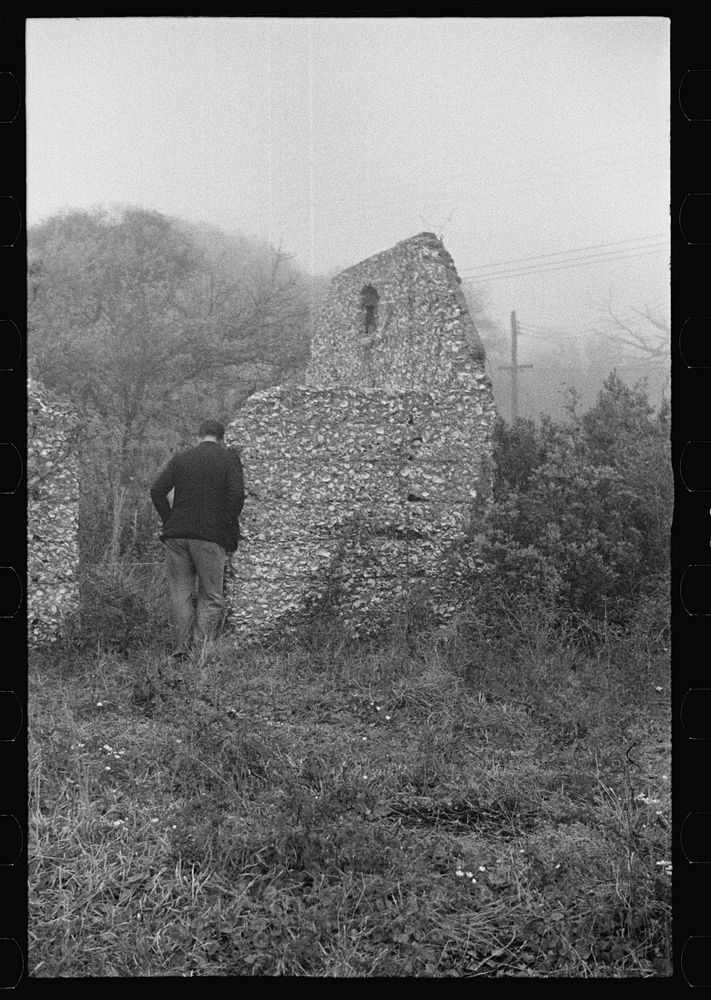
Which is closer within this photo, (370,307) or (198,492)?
(198,492)

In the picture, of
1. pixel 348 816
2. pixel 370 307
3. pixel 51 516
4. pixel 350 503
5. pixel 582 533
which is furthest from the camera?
pixel 370 307

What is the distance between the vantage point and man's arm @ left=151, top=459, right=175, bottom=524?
5.02 metres

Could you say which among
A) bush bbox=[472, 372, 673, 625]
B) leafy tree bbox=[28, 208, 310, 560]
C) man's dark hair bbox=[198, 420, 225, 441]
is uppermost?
leafy tree bbox=[28, 208, 310, 560]

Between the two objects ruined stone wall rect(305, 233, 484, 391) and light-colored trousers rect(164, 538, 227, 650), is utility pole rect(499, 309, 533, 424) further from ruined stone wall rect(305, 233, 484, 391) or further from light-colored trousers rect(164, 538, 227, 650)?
light-colored trousers rect(164, 538, 227, 650)

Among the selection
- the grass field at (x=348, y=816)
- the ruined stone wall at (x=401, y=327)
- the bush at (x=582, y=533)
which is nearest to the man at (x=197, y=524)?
the grass field at (x=348, y=816)

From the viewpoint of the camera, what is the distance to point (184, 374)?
7867 mm

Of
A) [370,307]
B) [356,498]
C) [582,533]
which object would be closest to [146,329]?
[370,307]

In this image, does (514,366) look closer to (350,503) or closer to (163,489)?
(350,503)

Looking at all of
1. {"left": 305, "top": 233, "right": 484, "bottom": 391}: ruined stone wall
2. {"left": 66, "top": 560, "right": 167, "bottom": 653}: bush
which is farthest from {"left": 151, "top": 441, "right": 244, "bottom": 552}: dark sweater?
{"left": 305, "top": 233, "right": 484, "bottom": 391}: ruined stone wall

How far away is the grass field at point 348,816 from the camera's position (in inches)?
110

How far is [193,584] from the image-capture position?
203 inches

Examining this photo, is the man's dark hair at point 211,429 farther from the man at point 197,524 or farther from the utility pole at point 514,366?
the utility pole at point 514,366

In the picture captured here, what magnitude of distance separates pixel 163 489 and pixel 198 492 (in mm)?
224
